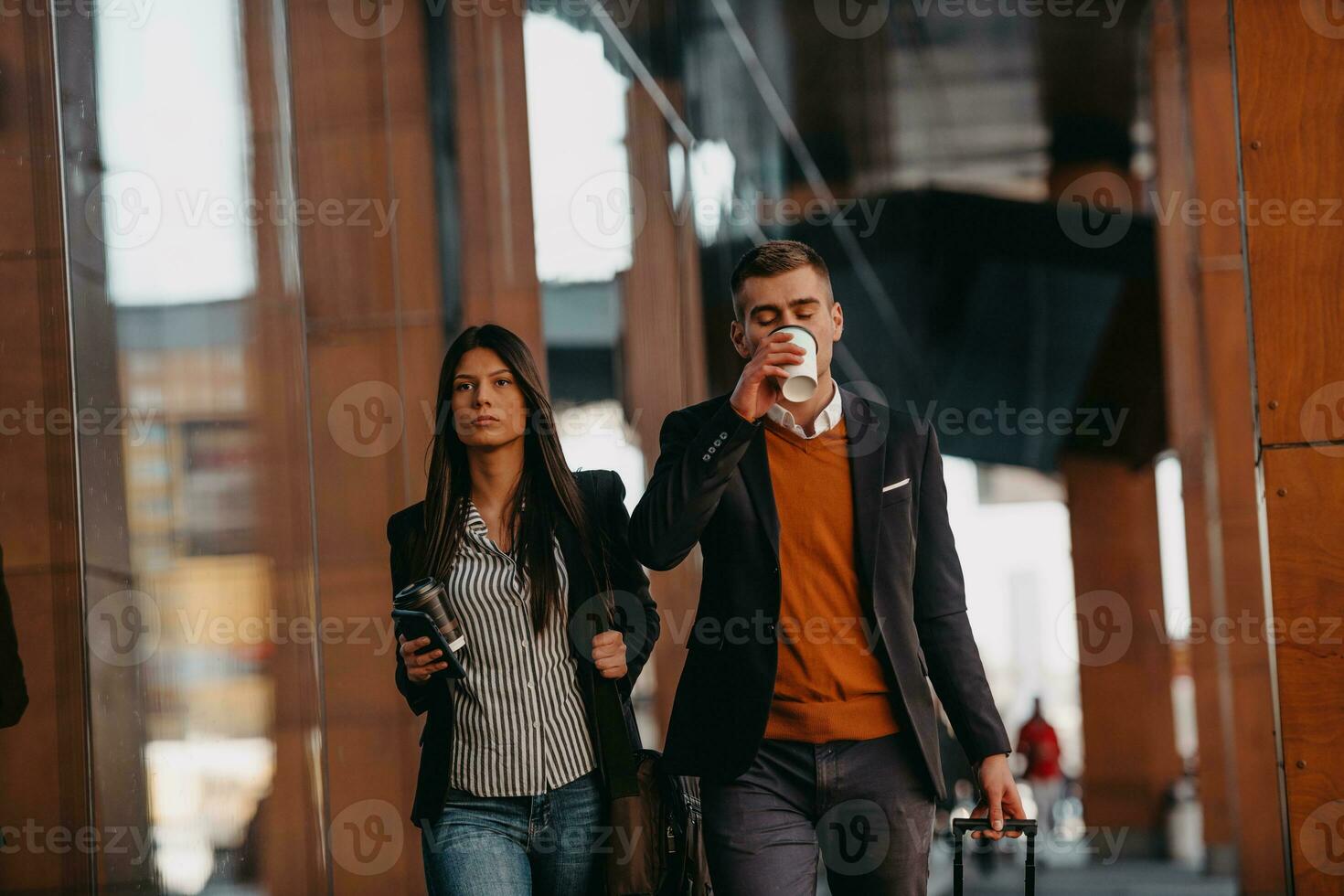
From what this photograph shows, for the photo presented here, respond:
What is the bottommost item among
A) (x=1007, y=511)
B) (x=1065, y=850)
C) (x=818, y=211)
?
(x=1065, y=850)

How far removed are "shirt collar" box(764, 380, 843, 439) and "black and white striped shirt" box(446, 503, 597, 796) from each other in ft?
2.03

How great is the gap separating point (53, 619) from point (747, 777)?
2381 mm

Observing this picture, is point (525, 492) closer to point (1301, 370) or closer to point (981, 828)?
point (981, 828)

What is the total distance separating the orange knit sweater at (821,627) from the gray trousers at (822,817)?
0.17 ft

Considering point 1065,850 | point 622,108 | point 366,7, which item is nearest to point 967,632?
point 366,7

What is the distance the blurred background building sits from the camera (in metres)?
4.16

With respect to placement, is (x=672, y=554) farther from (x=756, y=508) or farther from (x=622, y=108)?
(x=622, y=108)

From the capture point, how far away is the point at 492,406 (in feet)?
12.2

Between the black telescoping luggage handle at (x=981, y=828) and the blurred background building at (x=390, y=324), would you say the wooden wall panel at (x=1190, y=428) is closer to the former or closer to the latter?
the blurred background building at (x=390, y=324)

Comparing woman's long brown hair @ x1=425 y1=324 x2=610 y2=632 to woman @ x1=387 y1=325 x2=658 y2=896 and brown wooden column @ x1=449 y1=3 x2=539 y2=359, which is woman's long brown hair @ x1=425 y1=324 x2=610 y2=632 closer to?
woman @ x1=387 y1=325 x2=658 y2=896

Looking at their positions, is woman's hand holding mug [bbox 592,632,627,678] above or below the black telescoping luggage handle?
above

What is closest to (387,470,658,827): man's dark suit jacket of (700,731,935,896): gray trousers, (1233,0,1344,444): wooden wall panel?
(700,731,935,896): gray trousers

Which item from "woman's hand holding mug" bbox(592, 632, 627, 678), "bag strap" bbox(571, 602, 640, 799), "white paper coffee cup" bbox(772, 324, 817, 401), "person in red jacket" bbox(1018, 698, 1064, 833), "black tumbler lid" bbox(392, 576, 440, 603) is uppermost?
"white paper coffee cup" bbox(772, 324, 817, 401)

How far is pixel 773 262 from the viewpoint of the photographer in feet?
11.5
